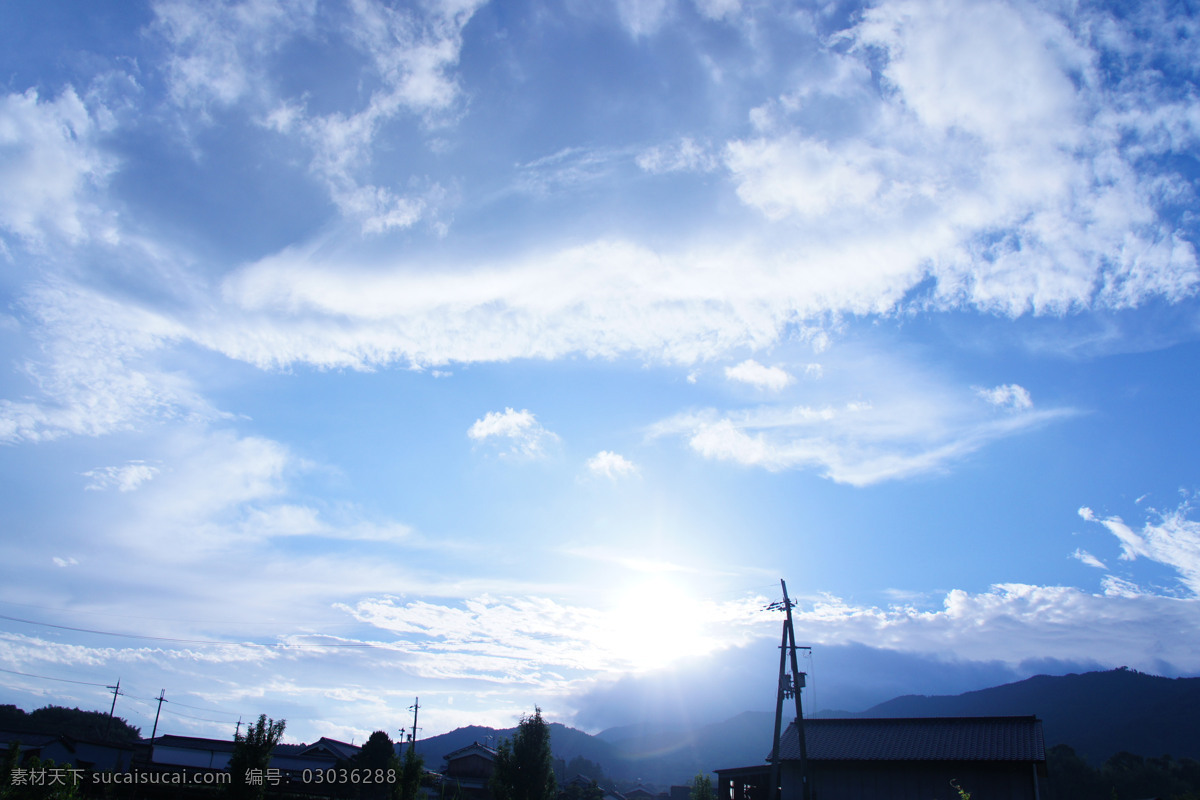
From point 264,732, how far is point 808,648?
26207 millimetres

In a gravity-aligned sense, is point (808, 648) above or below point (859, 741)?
above

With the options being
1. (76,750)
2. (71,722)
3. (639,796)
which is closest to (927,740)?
(76,750)

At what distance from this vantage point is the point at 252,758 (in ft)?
102

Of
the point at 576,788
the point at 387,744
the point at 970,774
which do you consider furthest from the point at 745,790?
the point at 576,788

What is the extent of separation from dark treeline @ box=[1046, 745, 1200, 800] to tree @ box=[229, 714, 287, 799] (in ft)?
262

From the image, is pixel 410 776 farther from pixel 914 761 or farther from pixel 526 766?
pixel 914 761

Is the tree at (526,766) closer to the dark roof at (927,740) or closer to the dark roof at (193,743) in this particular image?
the dark roof at (927,740)

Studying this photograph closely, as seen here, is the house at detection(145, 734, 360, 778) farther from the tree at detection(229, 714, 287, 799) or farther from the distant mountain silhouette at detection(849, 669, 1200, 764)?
the distant mountain silhouette at detection(849, 669, 1200, 764)

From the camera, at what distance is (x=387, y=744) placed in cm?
5256

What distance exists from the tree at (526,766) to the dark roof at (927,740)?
537 inches

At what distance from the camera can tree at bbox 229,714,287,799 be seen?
3023 cm

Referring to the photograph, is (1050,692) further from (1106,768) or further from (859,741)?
(859,741)

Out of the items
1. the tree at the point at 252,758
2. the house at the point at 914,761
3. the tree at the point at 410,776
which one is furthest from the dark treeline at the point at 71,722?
the house at the point at 914,761

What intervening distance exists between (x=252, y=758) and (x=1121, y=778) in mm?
91640
